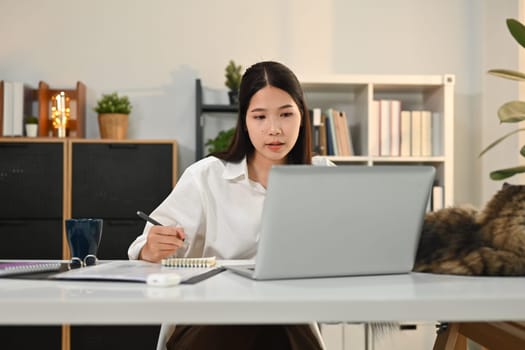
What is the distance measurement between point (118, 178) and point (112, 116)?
0.38 metres

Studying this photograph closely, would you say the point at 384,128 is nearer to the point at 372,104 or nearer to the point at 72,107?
the point at 372,104

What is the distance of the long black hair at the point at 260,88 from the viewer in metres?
2.02

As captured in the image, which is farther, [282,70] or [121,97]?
[121,97]

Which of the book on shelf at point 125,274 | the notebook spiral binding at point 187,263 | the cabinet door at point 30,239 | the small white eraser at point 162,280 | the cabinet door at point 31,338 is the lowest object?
the cabinet door at point 31,338

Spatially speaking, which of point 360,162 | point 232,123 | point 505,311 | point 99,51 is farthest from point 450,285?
point 99,51

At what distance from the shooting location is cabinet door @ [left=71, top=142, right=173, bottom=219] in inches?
149

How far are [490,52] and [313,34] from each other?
3.65ft

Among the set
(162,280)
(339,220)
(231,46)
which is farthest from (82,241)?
(231,46)

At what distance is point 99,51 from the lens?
416cm

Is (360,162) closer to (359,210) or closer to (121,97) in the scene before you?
(121,97)

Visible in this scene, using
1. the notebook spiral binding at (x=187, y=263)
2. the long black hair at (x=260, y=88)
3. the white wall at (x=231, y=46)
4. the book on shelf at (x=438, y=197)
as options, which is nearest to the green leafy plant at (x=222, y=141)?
the white wall at (x=231, y=46)

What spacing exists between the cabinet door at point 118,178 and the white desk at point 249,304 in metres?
2.85

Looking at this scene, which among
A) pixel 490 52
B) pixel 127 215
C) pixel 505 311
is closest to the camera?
pixel 505 311

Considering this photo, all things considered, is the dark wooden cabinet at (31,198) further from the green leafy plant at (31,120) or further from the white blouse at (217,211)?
the white blouse at (217,211)
